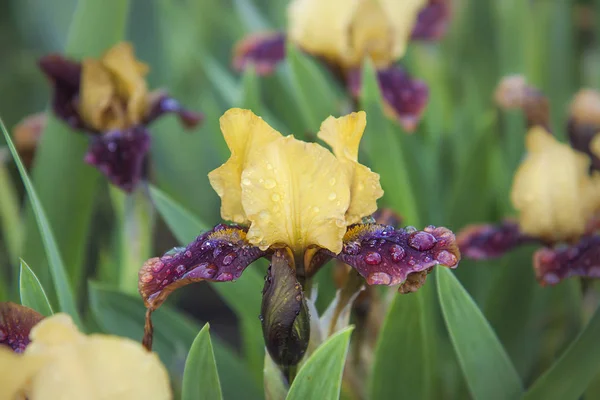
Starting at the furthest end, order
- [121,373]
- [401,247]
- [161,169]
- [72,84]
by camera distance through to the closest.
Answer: [161,169] → [72,84] → [401,247] → [121,373]

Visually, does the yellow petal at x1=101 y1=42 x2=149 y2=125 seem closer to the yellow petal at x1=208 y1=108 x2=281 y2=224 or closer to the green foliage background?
the green foliage background

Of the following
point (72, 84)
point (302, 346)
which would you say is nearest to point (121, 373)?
point (302, 346)

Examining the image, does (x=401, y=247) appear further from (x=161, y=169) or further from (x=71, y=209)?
(x=161, y=169)

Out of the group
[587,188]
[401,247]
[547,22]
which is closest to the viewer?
[401,247]

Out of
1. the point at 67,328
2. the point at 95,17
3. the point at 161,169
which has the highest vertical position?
the point at 95,17

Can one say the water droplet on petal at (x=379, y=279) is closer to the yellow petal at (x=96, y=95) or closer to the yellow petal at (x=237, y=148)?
the yellow petal at (x=237, y=148)

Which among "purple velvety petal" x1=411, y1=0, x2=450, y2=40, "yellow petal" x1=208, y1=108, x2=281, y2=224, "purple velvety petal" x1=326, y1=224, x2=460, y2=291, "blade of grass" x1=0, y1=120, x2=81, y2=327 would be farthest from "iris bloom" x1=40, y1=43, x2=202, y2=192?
"purple velvety petal" x1=411, y1=0, x2=450, y2=40

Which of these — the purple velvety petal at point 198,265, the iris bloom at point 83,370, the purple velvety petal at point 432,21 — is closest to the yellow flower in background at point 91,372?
the iris bloom at point 83,370

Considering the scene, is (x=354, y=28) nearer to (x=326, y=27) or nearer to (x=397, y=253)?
(x=326, y=27)
